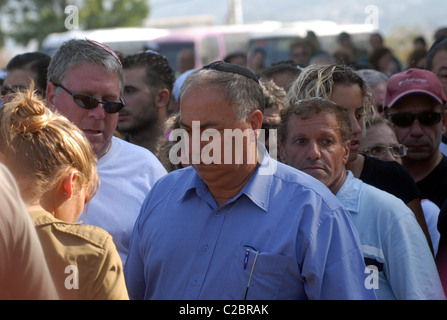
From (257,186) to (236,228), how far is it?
0.20m

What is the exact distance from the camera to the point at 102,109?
12.3 ft

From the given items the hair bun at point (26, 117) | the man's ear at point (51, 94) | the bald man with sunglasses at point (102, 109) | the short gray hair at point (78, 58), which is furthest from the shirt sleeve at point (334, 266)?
the man's ear at point (51, 94)

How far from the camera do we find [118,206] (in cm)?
350

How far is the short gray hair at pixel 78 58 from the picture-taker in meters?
3.77

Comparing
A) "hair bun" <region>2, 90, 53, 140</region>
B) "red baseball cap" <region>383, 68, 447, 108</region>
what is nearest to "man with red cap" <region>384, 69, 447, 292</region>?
"red baseball cap" <region>383, 68, 447, 108</region>

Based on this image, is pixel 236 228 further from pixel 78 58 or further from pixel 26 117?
pixel 78 58

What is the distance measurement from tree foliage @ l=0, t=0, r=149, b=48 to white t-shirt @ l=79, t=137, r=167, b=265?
87.9 feet

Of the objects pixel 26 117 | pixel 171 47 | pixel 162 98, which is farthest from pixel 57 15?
pixel 26 117

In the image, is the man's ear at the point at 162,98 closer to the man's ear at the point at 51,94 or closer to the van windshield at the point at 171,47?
the man's ear at the point at 51,94

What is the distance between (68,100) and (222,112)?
1276 millimetres

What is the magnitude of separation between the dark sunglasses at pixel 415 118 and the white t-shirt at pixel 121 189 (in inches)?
72.9

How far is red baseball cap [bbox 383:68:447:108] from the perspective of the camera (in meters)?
4.68

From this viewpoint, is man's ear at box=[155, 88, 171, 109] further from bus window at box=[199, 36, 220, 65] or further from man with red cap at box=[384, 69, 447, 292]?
bus window at box=[199, 36, 220, 65]
